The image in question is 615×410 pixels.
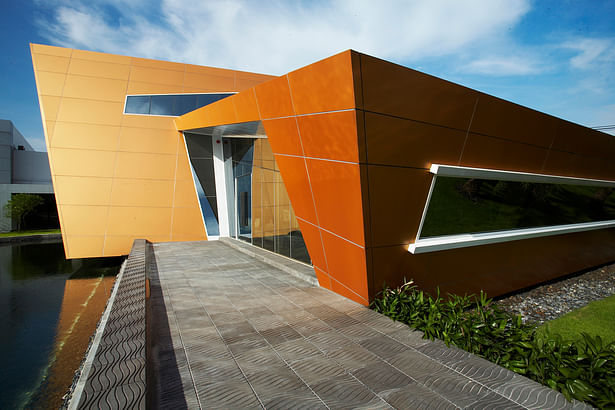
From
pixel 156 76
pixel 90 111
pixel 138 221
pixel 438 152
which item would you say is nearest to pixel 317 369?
pixel 438 152

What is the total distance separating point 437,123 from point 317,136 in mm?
2457

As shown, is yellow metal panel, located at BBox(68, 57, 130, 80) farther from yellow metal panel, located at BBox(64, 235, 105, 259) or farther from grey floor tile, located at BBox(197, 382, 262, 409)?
grey floor tile, located at BBox(197, 382, 262, 409)

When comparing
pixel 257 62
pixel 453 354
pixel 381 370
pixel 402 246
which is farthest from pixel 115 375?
pixel 257 62

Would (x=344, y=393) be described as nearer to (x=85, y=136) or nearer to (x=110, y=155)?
(x=110, y=155)

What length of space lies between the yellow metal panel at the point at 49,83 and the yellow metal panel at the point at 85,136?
4.94 ft

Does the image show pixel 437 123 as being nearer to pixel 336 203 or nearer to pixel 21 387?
pixel 336 203

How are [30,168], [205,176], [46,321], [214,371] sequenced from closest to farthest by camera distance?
[214,371] < [46,321] < [205,176] < [30,168]

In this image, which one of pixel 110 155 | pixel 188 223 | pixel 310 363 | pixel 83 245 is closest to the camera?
pixel 310 363

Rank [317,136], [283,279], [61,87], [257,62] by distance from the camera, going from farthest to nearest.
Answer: [257,62] → [61,87] → [283,279] → [317,136]

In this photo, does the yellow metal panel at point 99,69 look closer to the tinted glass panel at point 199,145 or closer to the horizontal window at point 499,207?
the tinted glass panel at point 199,145

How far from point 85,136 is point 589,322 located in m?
19.9

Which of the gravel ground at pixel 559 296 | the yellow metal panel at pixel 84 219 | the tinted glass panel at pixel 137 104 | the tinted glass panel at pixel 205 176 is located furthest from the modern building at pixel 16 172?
the gravel ground at pixel 559 296

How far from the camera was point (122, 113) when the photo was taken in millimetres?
15414

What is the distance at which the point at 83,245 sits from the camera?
14406mm
